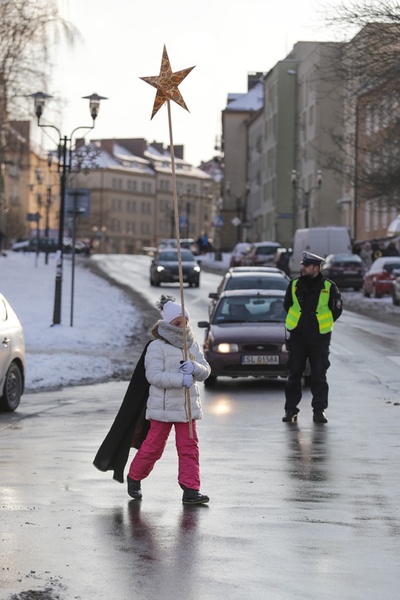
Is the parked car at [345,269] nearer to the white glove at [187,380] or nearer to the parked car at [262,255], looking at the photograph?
the parked car at [262,255]

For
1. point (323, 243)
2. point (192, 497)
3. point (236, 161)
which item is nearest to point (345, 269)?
point (323, 243)

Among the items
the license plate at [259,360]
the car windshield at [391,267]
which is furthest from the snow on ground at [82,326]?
the license plate at [259,360]

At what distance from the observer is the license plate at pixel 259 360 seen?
21.7 meters

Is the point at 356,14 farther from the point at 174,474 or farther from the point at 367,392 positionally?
the point at 174,474

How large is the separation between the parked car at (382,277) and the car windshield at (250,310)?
94.8ft

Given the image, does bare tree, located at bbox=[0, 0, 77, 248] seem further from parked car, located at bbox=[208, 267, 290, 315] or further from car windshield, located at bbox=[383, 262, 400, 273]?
parked car, located at bbox=[208, 267, 290, 315]

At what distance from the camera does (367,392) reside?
68.3 feet

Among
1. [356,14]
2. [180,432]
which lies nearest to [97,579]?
[180,432]

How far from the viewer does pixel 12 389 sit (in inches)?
719

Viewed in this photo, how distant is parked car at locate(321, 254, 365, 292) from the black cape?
48.0 m

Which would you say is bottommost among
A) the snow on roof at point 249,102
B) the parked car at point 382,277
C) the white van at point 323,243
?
the parked car at point 382,277

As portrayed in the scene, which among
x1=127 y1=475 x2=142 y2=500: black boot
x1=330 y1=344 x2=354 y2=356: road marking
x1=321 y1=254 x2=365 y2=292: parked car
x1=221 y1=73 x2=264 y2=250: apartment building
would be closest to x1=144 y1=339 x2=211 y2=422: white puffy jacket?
x1=127 y1=475 x2=142 y2=500: black boot

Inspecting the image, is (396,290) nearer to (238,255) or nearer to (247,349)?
(247,349)

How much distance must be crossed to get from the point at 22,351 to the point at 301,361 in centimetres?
392
